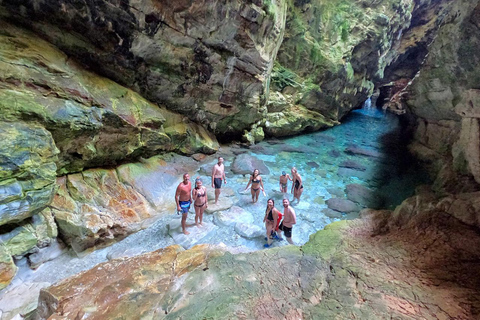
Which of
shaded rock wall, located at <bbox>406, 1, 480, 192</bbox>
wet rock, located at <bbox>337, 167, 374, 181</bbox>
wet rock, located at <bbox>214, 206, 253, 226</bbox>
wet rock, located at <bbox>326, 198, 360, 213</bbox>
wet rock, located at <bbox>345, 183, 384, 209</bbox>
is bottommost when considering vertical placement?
wet rock, located at <bbox>214, 206, 253, 226</bbox>

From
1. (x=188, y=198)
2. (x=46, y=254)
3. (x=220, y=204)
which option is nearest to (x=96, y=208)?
(x=46, y=254)

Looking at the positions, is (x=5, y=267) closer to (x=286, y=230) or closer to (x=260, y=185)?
(x=286, y=230)

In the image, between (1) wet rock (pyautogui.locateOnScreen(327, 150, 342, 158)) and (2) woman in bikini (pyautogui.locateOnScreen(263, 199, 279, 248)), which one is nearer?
(2) woman in bikini (pyautogui.locateOnScreen(263, 199, 279, 248))

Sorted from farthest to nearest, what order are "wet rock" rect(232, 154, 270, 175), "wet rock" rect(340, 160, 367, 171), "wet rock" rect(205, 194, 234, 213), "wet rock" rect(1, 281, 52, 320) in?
"wet rock" rect(340, 160, 367, 171) < "wet rock" rect(232, 154, 270, 175) < "wet rock" rect(205, 194, 234, 213) < "wet rock" rect(1, 281, 52, 320)

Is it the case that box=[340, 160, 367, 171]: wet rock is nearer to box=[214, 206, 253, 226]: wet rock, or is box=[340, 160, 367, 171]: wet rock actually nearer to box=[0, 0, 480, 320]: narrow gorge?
box=[0, 0, 480, 320]: narrow gorge

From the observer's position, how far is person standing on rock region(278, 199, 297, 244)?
5745mm

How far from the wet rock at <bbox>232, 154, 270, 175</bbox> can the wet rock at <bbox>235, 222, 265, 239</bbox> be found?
3751mm

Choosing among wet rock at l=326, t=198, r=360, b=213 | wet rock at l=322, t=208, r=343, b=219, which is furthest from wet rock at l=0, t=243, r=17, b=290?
wet rock at l=326, t=198, r=360, b=213

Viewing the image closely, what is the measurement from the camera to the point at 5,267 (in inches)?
173

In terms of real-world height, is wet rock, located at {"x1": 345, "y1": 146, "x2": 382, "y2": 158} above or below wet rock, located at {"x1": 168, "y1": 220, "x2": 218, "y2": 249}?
above

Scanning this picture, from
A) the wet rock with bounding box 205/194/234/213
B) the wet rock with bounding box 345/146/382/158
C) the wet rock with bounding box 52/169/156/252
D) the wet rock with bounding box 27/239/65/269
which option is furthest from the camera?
the wet rock with bounding box 345/146/382/158

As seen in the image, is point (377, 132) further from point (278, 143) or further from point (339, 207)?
point (339, 207)

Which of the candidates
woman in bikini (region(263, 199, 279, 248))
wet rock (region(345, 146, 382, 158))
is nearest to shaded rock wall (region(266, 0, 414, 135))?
wet rock (region(345, 146, 382, 158))

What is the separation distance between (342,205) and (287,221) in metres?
3.26
